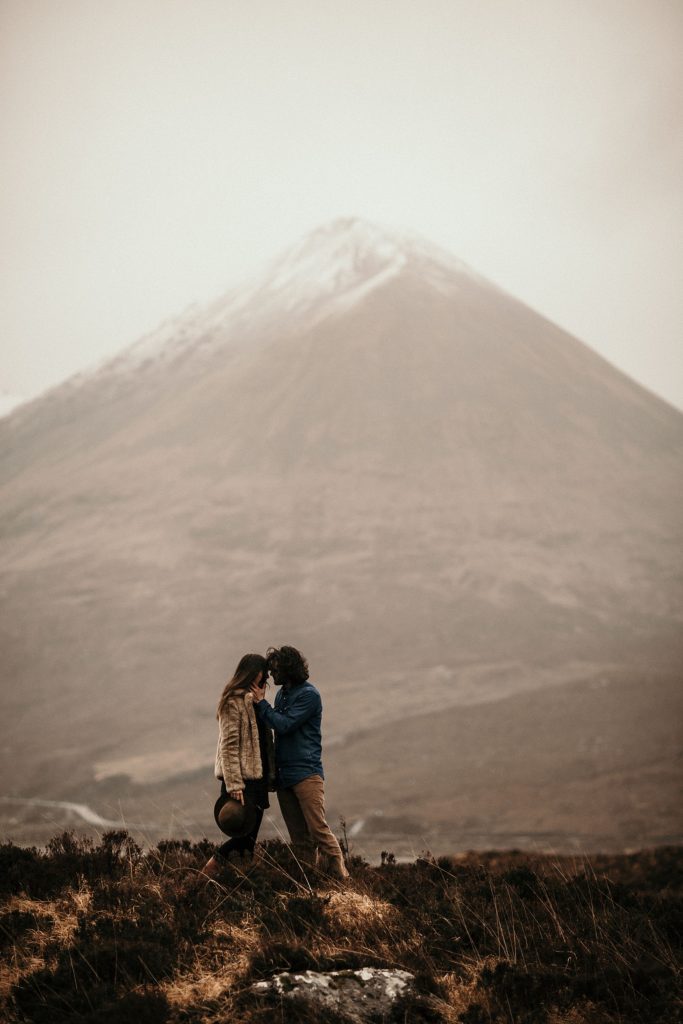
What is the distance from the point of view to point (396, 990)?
4.69 m

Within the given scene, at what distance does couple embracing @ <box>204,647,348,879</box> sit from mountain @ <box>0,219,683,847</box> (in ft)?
113

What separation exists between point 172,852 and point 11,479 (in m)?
87.1

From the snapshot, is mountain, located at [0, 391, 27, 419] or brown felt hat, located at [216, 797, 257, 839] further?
mountain, located at [0, 391, 27, 419]

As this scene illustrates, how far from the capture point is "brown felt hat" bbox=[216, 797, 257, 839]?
6191 millimetres

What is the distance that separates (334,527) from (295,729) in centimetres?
6838

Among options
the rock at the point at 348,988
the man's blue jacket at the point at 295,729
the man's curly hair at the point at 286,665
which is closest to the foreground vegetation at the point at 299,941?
the rock at the point at 348,988

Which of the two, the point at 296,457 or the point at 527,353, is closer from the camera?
the point at 296,457

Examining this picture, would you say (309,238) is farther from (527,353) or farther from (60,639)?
(60,639)

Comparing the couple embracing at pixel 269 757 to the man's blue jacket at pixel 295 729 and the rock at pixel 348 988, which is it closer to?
the man's blue jacket at pixel 295 729

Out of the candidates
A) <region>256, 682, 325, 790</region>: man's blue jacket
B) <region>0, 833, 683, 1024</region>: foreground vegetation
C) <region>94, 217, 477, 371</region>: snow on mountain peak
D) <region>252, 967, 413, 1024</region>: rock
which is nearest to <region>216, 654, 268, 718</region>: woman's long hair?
<region>256, 682, 325, 790</region>: man's blue jacket

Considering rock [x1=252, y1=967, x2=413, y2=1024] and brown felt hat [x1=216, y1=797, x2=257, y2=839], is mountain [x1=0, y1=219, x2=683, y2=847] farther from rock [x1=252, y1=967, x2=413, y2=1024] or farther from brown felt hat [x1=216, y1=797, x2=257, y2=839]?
rock [x1=252, y1=967, x2=413, y2=1024]

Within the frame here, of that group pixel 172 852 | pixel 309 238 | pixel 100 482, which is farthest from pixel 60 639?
pixel 309 238

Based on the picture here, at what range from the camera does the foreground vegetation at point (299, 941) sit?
4648 millimetres

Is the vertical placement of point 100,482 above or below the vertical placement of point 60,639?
above
